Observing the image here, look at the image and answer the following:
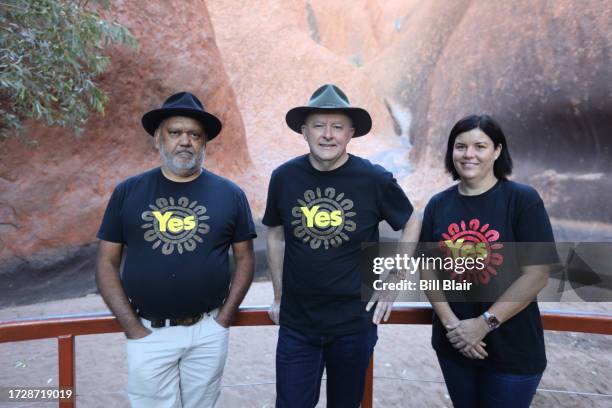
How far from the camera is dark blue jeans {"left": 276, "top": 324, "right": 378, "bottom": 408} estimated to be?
1.86 meters

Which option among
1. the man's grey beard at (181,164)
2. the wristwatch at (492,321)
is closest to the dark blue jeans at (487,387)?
the wristwatch at (492,321)

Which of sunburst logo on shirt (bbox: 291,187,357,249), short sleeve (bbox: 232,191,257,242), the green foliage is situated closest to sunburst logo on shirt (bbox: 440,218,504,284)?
sunburst logo on shirt (bbox: 291,187,357,249)

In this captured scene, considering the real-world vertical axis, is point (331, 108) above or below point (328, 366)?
above

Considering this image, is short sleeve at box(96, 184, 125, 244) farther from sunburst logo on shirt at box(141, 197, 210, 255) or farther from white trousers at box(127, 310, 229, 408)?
white trousers at box(127, 310, 229, 408)

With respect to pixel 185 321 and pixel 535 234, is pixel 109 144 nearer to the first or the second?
pixel 185 321

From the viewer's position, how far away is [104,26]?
202 inches

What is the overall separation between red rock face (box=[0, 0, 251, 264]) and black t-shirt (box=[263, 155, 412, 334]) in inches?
321

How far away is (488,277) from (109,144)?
9370 mm

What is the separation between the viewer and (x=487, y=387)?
1.67 m

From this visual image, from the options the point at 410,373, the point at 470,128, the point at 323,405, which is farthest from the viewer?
the point at 410,373

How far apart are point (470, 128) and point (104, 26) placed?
490 cm

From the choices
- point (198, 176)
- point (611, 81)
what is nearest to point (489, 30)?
point (611, 81)

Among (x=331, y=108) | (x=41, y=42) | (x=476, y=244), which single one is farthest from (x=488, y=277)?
(x=41, y=42)

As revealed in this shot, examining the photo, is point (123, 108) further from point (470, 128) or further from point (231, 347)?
point (470, 128)
